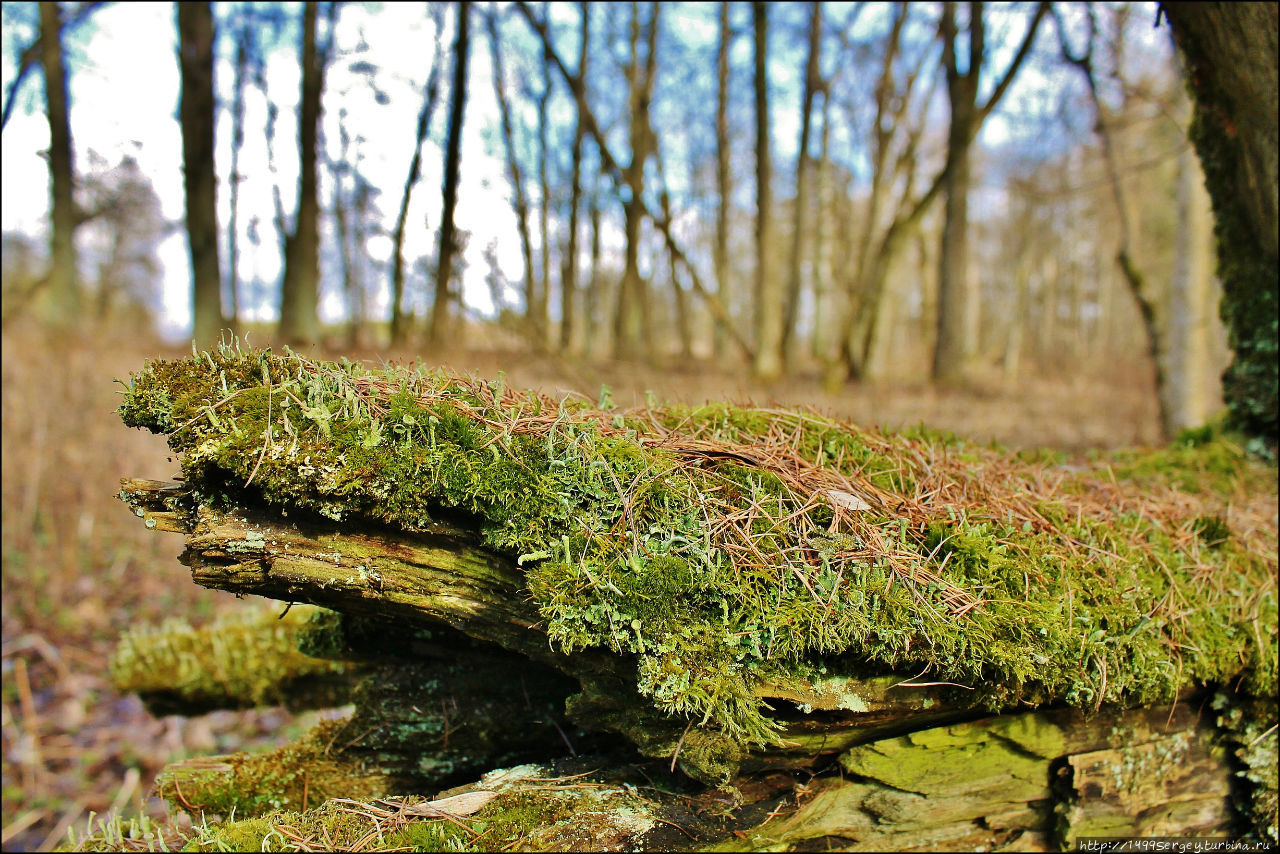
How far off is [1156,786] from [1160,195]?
1003 inches

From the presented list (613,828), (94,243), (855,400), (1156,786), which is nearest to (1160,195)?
(855,400)

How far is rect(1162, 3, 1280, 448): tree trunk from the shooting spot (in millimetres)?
3236

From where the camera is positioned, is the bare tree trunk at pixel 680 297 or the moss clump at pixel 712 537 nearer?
the moss clump at pixel 712 537

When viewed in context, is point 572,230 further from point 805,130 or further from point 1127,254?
point 1127,254

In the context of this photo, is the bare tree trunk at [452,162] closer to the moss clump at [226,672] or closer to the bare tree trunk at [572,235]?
the moss clump at [226,672]

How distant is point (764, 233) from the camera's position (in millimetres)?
13523

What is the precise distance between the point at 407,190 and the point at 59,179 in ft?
32.4

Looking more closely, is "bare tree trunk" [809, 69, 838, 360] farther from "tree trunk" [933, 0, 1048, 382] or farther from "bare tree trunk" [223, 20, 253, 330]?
"bare tree trunk" [223, 20, 253, 330]

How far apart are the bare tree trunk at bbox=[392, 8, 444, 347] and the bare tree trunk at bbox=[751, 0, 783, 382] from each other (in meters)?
6.60

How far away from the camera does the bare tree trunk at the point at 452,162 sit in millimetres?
9297

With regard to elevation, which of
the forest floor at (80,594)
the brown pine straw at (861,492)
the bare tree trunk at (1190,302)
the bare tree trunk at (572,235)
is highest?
the bare tree trunk at (572,235)

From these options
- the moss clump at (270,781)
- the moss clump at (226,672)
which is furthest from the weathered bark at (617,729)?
the moss clump at (226,672)

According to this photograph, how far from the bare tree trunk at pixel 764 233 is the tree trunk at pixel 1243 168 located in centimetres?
916

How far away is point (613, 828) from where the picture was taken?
160 cm
